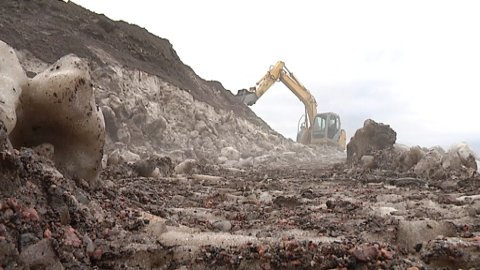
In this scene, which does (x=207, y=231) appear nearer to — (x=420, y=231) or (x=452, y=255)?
(x=420, y=231)

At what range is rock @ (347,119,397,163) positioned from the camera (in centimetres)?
1359

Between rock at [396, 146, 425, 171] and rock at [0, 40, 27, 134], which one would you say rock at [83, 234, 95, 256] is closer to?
rock at [0, 40, 27, 134]

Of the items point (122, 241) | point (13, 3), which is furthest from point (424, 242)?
point (13, 3)

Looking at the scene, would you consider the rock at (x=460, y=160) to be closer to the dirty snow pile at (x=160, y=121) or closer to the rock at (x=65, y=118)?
the dirty snow pile at (x=160, y=121)

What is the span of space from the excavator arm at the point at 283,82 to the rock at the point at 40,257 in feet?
88.7

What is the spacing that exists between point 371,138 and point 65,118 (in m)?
10.9

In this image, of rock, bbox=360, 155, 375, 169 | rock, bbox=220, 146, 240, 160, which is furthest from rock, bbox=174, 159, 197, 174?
rock, bbox=220, 146, 240, 160

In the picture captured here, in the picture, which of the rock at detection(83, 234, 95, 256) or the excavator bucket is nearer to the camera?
the rock at detection(83, 234, 95, 256)

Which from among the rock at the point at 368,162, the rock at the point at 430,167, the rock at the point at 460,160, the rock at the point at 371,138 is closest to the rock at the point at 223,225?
the rock at the point at 430,167

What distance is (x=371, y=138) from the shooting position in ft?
45.4

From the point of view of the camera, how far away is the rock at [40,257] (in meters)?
2.61

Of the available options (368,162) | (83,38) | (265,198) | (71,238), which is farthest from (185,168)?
(83,38)

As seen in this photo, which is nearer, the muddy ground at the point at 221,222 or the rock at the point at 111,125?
the muddy ground at the point at 221,222

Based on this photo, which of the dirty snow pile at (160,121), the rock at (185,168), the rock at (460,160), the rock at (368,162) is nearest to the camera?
the rock at (460,160)
